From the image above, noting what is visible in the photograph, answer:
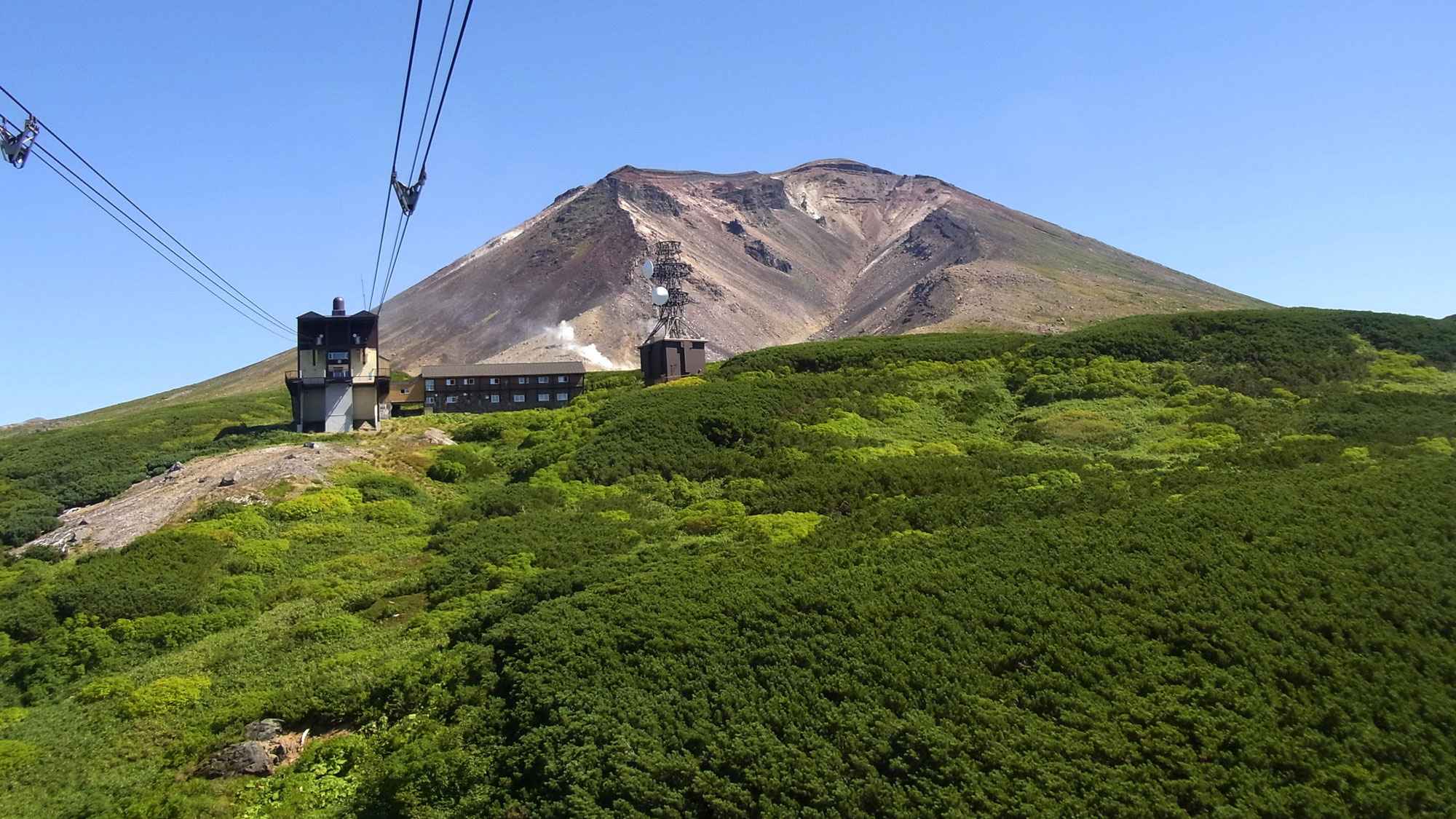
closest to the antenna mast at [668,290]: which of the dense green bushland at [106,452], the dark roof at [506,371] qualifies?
the dark roof at [506,371]

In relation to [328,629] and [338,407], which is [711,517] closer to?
[328,629]

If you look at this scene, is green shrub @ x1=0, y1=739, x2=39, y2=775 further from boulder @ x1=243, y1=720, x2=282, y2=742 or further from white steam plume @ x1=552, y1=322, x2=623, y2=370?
white steam plume @ x1=552, y1=322, x2=623, y2=370

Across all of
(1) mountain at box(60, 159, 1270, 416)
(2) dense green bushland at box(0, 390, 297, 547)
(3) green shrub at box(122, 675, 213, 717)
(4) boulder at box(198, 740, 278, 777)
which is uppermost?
(1) mountain at box(60, 159, 1270, 416)

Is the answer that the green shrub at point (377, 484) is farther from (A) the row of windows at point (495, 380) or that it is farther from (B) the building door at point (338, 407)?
(A) the row of windows at point (495, 380)

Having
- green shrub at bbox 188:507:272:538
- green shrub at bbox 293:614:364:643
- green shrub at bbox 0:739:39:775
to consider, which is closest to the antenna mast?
green shrub at bbox 188:507:272:538

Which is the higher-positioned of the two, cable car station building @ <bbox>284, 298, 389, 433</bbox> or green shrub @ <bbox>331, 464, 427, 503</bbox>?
cable car station building @ <bbox>284, 298, 389, 433</bbox>

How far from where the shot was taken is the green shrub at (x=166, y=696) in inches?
811

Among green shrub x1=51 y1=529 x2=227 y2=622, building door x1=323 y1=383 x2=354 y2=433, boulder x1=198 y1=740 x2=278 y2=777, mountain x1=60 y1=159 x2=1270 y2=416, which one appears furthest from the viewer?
mountain x1=60 y1=159 x2=1270 y2=416

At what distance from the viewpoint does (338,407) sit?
55.1 metres

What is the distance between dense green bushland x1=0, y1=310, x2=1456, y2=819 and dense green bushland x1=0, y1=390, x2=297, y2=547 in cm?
1368

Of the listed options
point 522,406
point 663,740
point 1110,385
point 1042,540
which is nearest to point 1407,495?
point 1042,540

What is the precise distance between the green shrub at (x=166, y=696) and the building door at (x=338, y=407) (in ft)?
113

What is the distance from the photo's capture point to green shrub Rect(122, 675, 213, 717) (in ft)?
67.6

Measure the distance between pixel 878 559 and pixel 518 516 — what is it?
571 inches
